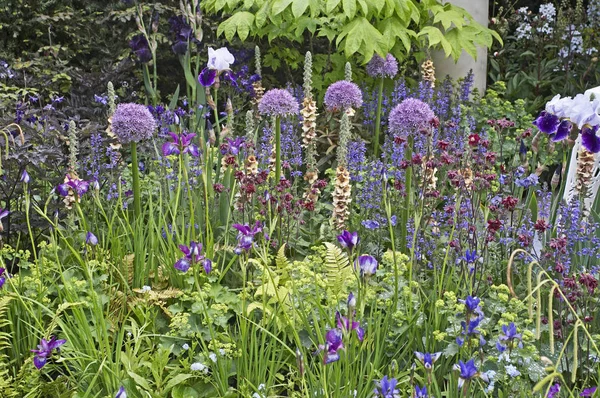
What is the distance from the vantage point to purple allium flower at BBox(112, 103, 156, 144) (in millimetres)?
2852

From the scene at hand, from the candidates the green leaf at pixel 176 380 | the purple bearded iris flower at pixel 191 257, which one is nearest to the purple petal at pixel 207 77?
the purple bearded iris flower at pixel 191 257

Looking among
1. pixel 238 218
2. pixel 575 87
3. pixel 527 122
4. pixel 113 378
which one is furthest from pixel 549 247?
pixel 575 87

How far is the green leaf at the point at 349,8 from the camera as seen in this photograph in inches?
169

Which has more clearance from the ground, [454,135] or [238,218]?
[454,135]

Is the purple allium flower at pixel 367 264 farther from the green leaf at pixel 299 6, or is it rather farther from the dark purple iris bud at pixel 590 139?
the green leaf at pixel 299 6

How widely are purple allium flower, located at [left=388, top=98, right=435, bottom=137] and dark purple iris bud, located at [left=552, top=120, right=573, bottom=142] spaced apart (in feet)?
2.17

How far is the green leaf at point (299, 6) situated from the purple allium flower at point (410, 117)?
4.48 feet

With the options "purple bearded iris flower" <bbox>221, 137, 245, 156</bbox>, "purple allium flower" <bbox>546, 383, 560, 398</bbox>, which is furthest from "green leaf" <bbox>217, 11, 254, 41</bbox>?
"purple allium flower" <bbox>546, 383, 560, 398</bbox>

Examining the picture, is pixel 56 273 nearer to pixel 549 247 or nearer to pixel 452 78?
pixel 549 247

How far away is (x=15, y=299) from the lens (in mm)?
2689

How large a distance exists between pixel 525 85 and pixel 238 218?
377cm

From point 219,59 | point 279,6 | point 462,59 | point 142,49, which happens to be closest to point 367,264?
point 219,59

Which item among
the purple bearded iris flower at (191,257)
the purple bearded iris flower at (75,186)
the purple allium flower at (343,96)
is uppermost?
the purple allium flower at (343,96)

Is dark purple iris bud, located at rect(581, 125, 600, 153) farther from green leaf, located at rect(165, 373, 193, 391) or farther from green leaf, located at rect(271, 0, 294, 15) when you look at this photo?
green leaf, located at rect(271, 0, 294, 15)
